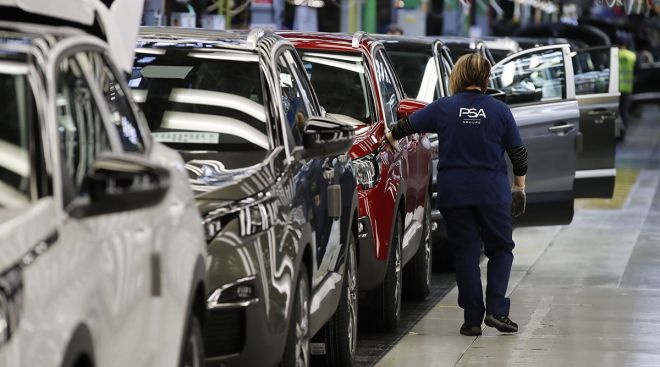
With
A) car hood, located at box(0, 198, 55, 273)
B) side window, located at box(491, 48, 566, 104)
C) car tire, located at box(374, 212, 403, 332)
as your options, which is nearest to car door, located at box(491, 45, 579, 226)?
side window, located at box(491, 48, 566, 104)

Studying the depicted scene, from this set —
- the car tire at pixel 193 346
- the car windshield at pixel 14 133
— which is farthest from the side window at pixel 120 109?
the car windshield at pixel 14 133

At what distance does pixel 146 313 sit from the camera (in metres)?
5.27

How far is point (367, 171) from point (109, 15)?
13.2 feet

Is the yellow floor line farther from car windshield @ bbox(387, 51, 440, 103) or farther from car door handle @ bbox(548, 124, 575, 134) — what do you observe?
car windshield @ bbox(387, 51, 440, 103)

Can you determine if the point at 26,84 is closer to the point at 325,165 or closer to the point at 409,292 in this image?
the point at 325,165

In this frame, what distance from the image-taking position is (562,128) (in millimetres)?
14969

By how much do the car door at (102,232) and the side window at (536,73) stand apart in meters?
10.6

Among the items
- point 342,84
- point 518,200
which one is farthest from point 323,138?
point 342,84

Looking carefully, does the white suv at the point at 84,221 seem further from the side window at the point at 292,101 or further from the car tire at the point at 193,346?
the side window at the point at 292,101

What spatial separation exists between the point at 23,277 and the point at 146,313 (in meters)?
1.19

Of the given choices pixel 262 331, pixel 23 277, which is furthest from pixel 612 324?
pixel 23 277

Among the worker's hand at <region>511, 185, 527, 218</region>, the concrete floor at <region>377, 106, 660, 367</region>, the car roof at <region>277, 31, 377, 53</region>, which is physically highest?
the car roof at <region>277, 31, 377, 53</region>

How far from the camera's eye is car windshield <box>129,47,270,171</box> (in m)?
8.06

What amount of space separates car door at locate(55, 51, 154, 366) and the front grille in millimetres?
1375
